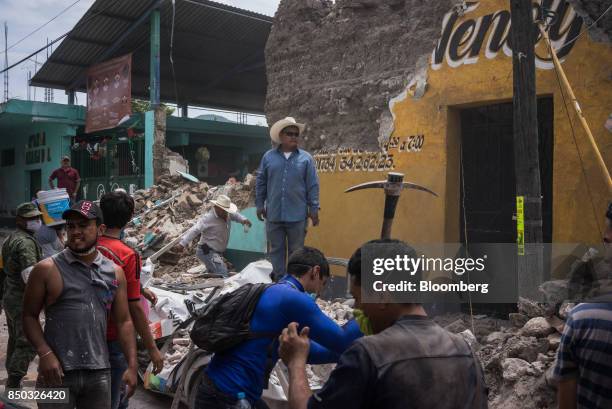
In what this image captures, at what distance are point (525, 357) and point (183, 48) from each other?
1591cm

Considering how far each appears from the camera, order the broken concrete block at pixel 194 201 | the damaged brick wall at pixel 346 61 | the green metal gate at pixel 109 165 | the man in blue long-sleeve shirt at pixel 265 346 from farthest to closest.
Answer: the green metal gate at pixel 109 165
the broken concrete block at pixel 194 201
the damaged brick wall at pixel 346 61
the man in blue long-sleeve shirt at pixel 265 346

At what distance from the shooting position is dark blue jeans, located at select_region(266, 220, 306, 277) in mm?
5918

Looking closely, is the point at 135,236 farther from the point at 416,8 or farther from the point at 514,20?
the point at 514,20

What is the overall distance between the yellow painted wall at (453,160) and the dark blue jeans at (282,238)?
4.65 feet

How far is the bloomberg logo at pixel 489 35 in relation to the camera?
5.29m

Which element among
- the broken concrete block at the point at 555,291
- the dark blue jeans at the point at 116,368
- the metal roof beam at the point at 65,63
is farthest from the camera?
the metal roof beam at the point at 65,63

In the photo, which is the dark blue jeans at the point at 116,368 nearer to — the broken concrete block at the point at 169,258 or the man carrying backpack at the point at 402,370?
the man carrying backpack at the point at 402,370

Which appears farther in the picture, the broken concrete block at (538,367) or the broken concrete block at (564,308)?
the broken concrete block at (564,308)

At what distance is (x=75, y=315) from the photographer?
2.75m

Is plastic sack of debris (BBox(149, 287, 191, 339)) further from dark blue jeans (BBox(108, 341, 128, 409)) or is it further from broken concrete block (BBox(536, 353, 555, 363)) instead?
broken concrete block (BBox(536, 353, 555, 363))

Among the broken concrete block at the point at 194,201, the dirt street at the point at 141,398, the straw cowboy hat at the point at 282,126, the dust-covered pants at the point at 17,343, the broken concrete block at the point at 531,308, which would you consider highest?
the straw cowboy hat at the point at 282,126

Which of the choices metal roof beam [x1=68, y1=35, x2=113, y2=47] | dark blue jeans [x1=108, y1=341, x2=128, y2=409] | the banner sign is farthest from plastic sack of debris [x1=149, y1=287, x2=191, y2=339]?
metal roof beam [x1=68, y1=35, x2=113, y2=47]

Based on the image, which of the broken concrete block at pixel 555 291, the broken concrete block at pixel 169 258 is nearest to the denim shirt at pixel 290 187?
the broken concrete block at pixel 555 291

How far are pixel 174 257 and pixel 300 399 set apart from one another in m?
8.67
